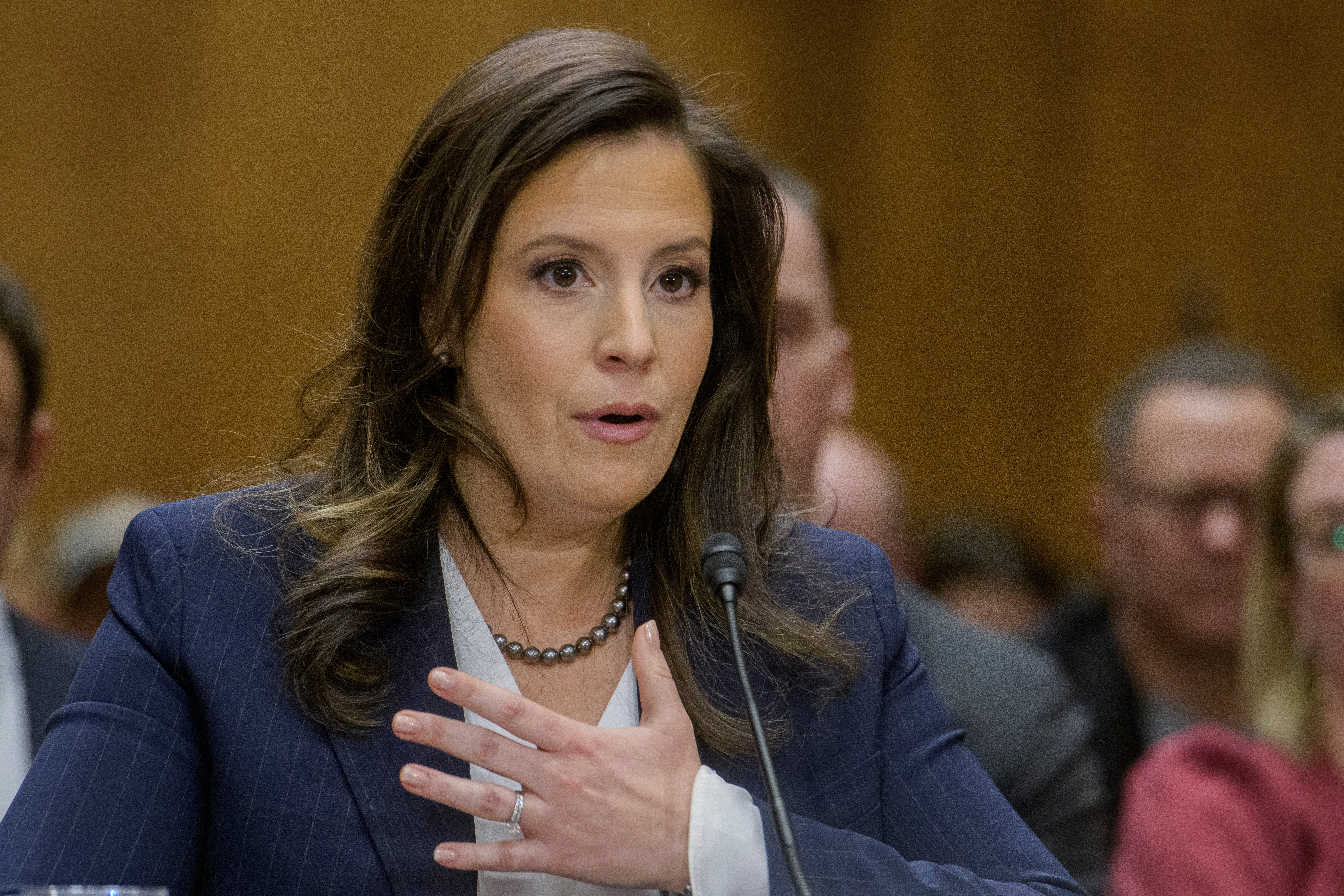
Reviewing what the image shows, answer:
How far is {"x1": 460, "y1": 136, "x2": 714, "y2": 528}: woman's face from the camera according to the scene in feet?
5.70

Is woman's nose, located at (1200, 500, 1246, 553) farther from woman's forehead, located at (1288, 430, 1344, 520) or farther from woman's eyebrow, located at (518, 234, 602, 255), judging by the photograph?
woman's eyebrow, located at (518, 234, 602, 255)

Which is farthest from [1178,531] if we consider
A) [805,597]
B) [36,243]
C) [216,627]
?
[36,243]

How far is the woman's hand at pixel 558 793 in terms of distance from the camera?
1504mm

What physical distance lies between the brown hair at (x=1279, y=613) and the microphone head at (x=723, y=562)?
1.43 m

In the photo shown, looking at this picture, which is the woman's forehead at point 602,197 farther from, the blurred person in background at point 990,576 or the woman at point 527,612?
the blurred person in background at point 990,576

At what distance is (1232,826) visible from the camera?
99.0 inches

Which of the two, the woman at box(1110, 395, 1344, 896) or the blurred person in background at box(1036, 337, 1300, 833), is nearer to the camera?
the woman at box(1110, 395, 1344, 896)

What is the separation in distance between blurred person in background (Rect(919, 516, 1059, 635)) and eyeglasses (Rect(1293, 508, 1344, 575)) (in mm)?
2240

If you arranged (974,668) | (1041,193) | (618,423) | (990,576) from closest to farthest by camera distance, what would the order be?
(618,423) → (974,668) → (990,576) → (1041,193)

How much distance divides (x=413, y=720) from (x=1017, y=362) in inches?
189

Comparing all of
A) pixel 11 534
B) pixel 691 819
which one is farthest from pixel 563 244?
pixel 11 534

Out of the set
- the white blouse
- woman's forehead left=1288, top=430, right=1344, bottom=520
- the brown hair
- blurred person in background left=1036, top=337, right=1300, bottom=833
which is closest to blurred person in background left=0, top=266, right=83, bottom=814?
the white blouse

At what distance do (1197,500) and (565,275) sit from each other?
2410 millimetres

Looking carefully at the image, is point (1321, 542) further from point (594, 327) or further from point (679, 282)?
point (594, 327)
